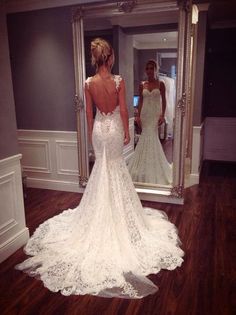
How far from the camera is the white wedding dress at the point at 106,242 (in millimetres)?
2113

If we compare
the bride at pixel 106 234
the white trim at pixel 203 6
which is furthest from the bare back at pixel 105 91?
the white trim at pixel 203 6

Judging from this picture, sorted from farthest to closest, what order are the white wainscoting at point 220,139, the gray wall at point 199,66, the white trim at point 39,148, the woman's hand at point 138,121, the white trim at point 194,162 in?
the white wainscoting at point 220,139 < the white trim at point 194,162 < the white trim at point 39,148 < the gray wall at point 199,66 < the woman's hand at point 138,121

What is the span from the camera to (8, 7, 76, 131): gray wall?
363cm

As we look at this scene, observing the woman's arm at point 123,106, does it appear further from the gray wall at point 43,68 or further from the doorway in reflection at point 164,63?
→ the gray wall at point 43,68

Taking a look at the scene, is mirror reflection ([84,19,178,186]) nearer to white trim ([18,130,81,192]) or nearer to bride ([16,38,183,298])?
white trim ([18,130,81,192])

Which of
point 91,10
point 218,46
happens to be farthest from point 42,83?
point 218,46

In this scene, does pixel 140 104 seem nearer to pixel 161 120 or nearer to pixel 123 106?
pixel 161 120

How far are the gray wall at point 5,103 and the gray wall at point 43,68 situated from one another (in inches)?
55.0

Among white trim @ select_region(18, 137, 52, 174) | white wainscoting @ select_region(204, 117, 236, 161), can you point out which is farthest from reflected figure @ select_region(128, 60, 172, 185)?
white wainscoting @ select_region(204, 117, 236, 161)

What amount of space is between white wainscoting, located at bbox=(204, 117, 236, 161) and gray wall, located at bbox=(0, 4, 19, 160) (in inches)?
159

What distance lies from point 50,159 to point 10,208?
1.63 metres

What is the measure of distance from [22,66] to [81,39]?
40.6 inches

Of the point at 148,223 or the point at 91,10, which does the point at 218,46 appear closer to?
the point at 91,10

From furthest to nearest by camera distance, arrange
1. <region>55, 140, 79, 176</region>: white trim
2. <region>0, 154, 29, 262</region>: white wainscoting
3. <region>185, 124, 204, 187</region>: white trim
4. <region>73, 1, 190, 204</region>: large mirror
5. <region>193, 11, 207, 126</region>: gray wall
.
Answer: <region>185, 124, 204, 187</region>: white trim < <region>55, 140, 79, 176</region>: white trim < <region>193, 11, 207, 126</region>: gray wall < <region>73, 1, 190, 204</region>: large mirror < <region>0, 154, 29, 262</region>: white wainscoting
